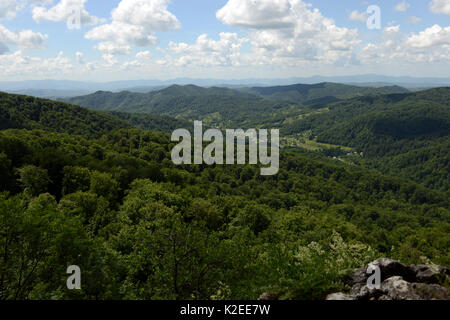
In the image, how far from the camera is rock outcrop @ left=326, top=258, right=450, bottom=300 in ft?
37.0

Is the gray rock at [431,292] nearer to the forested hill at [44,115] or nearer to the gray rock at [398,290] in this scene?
the gray rock at [398,290]

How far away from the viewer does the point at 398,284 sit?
39.8 ft

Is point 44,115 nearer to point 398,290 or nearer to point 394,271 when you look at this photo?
point 394,271

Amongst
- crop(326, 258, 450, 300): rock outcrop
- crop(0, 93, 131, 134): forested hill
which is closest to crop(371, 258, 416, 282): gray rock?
crop(326, 258, 450, 300): rock outcrop

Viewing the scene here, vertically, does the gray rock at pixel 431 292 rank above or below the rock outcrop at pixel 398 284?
above

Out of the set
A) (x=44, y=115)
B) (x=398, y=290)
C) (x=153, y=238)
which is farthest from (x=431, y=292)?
(x=44, y=115)

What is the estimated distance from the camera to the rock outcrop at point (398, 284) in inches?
444

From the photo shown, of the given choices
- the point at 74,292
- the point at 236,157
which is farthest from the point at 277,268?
the point at 236,157

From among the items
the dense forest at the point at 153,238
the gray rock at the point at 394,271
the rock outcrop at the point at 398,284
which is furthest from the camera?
the dense forest at the point at 153,238

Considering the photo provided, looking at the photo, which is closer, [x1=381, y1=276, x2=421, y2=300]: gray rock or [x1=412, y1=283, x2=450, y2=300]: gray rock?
[x1=412, y1=283, x2=450, y2=300]: gray rock

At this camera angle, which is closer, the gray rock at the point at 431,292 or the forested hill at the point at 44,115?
the gray rock at the point at 431,292

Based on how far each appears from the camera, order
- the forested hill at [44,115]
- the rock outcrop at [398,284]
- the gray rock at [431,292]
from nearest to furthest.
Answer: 1. the gray rock at [431,292]
2. the rock outcrop at [398,284]
3. the forested hill at [44,115]

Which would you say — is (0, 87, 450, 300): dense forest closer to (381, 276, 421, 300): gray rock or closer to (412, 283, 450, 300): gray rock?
(381, 276, 421, 300): gray rock

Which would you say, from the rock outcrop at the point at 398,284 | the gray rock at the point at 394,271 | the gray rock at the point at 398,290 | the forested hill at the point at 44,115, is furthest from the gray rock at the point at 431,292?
the forested hill at the point at 44,115
